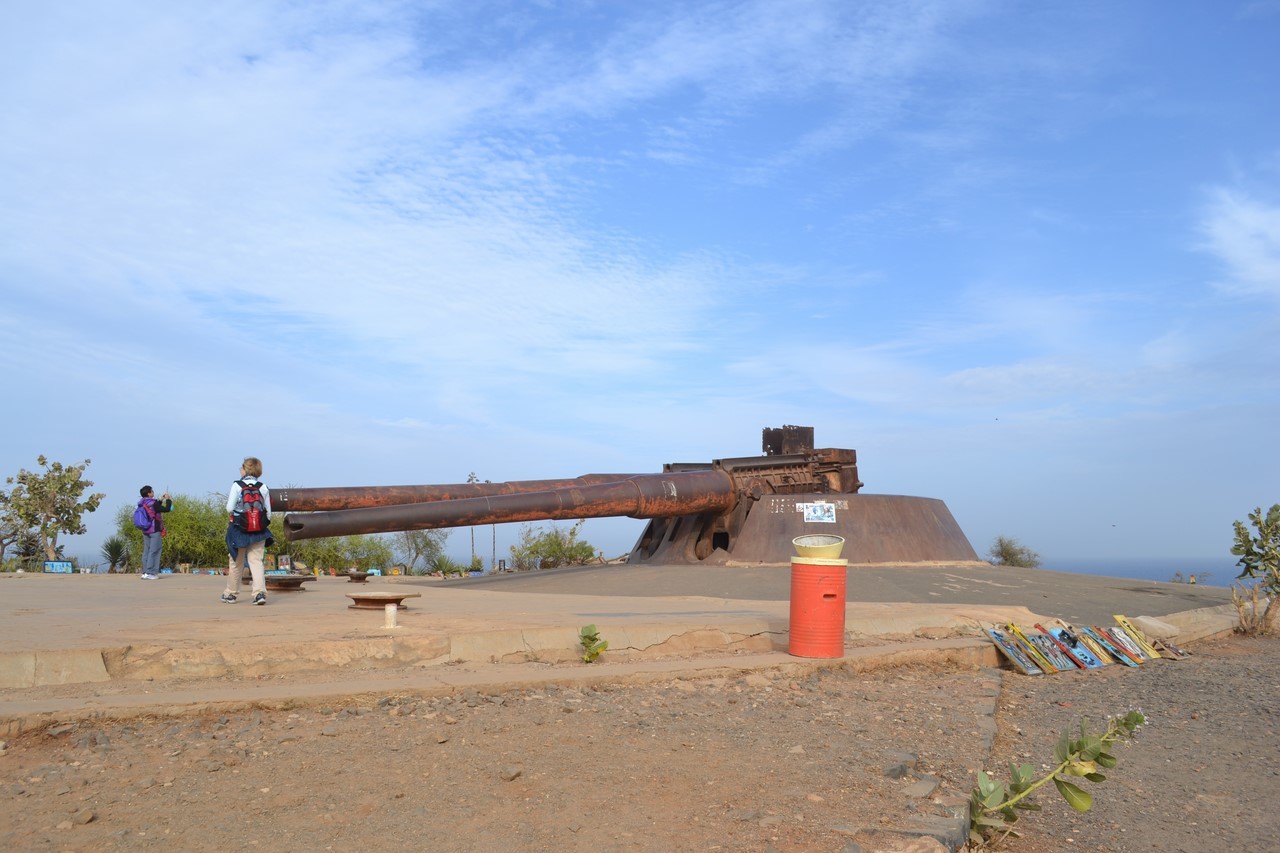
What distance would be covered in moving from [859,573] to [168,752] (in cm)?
967

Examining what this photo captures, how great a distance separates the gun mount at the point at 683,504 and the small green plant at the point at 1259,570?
11.5 feet

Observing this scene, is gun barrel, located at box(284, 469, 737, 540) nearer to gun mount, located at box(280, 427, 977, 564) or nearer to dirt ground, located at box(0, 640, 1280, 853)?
gun mount, located at box(280, 427, 977, 564)

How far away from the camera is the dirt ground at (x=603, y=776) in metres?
3.74

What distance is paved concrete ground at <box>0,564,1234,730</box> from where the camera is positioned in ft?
18.9

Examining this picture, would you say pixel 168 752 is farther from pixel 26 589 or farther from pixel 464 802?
pixel 26 589

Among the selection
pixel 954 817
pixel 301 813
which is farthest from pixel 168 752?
pixel 954 817

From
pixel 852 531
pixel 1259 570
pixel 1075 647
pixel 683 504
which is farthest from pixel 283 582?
pixel 1259 570

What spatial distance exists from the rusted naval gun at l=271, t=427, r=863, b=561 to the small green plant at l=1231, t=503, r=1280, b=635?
505 centimetres

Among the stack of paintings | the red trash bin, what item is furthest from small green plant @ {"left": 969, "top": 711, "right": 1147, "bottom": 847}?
the stack of paintings

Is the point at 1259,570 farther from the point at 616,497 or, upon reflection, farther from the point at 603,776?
the point at 603,776

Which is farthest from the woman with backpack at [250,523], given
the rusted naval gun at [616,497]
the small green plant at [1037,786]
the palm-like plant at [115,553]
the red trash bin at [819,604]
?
the palm-like plant at [115,553]

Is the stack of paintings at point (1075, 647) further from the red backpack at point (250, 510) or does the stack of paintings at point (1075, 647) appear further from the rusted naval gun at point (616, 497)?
the red backpack at point (250, 510)

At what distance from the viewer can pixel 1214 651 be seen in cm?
1132

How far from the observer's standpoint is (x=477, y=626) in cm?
779
